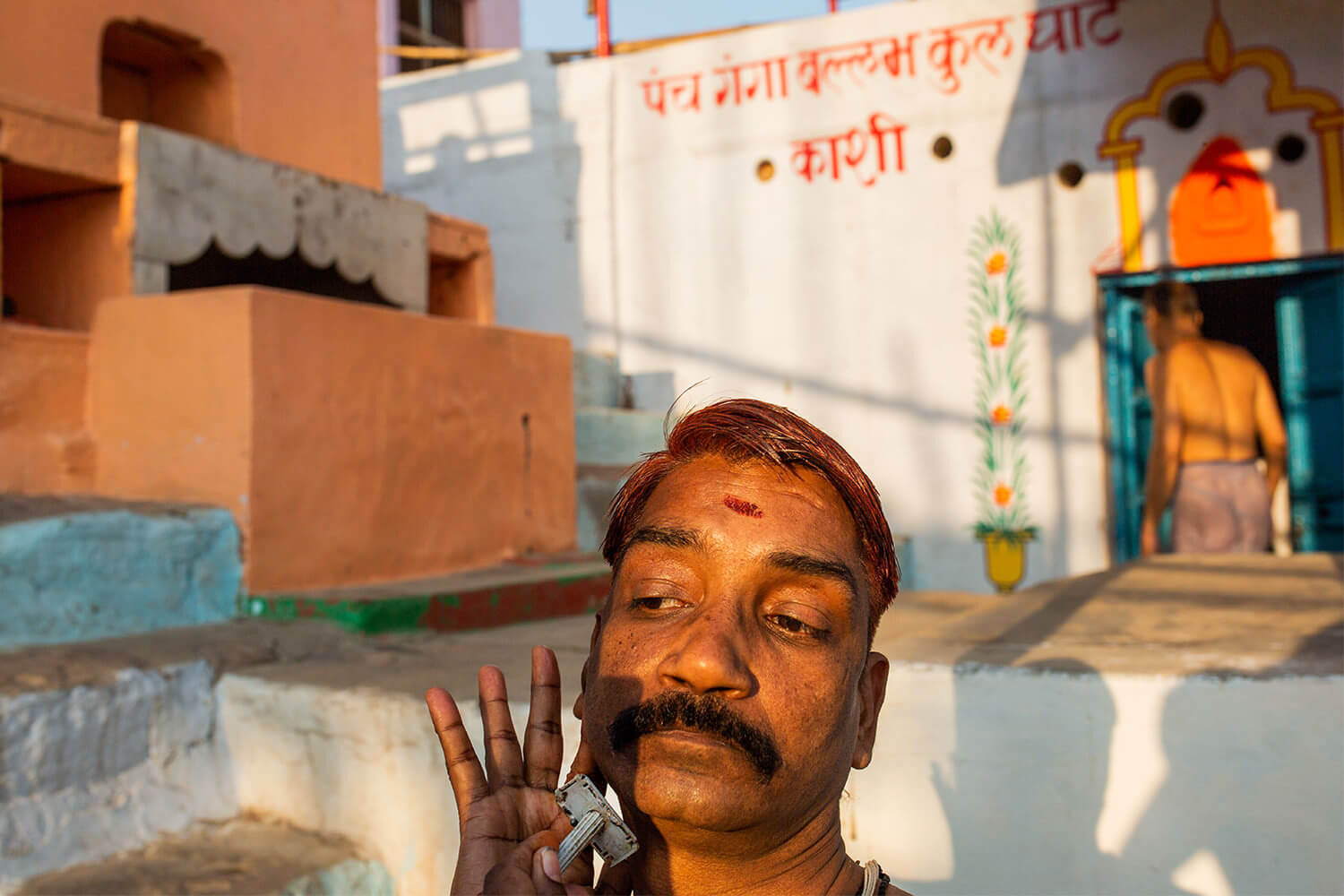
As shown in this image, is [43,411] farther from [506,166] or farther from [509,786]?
[506,166]

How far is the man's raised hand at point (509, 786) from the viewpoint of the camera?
1.12 metres

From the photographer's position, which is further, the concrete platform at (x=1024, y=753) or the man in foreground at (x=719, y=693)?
the concrete platform at (x=1024, y=753)

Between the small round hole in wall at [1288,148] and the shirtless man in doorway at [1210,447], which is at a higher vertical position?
the small round hole in wall at [1288,148]

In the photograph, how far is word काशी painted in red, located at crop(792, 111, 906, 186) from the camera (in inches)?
282

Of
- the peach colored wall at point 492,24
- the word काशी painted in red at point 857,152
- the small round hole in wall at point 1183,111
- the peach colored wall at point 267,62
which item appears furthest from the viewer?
the peach colored wall at point 492,24

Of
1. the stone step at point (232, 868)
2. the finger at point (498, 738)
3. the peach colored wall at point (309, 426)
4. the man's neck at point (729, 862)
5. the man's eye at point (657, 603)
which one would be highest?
the peach colored wall at point (309, 426)

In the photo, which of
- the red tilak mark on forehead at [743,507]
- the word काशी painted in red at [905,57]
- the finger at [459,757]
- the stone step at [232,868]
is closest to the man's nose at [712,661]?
the red tilak mark on forehead at [743,507]

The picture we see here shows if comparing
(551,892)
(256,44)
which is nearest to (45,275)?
(256,44)

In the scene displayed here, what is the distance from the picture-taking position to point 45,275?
4410mm

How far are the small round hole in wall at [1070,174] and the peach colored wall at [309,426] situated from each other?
3717mm

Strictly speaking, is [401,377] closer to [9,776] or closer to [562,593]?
[562,593]

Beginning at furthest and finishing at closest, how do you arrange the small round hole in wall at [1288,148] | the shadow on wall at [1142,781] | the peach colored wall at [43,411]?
the small round hole in wall at [1288,148]
the peach colored wall at [43,411]
the shadow on wall at [1142,781]

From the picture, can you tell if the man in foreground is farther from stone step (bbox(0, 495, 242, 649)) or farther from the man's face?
stone step (bbox(0, 495, 242, 649))

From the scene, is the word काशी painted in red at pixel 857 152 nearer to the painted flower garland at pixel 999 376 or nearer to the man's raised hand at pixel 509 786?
the painted flower garland at pixel 999 376
